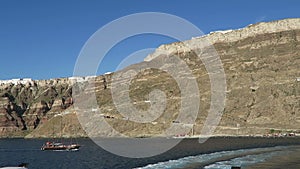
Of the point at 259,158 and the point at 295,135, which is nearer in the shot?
the point at 259,158

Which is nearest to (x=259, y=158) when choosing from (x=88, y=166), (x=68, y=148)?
(x=88, y=166)

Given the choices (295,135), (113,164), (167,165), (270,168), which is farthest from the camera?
(295,135)

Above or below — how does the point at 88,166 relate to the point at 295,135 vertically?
below

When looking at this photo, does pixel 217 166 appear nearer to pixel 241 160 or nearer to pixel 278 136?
pixel 241 160

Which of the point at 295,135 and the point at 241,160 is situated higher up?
the point at 295,135

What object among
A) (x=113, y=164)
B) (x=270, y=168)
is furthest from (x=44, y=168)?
(x=270, y=168)

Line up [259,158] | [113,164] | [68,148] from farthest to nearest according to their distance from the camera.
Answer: [68,148], [113,164], [259,158]

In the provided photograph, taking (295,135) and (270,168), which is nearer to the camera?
(270,168)

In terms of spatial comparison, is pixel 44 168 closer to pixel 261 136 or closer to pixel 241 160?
pixel 241 160

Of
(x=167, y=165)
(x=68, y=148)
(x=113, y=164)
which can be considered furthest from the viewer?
(x=68, y=148)
